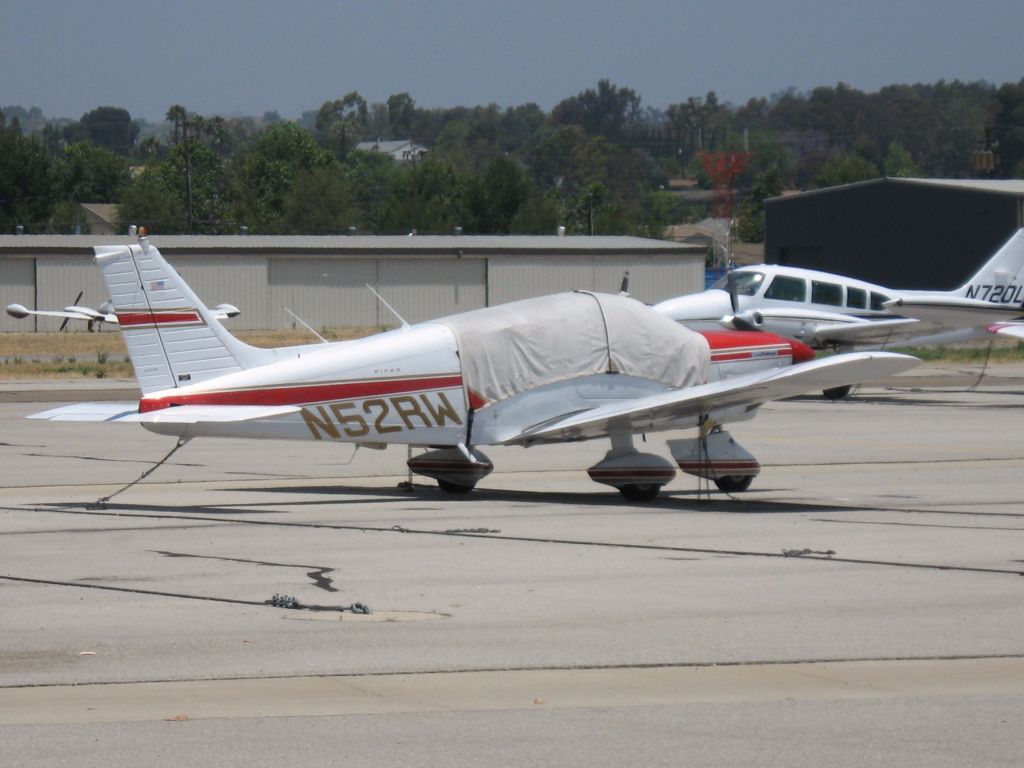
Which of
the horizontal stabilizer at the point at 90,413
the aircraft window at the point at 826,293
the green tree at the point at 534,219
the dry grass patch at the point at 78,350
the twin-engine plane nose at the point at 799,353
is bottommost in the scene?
the dry grass patch at the point at 78,350

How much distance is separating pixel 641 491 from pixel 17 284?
50154 millimetres

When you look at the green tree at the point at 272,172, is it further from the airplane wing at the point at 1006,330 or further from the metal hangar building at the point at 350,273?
the airplane wing at the point at 1006,330

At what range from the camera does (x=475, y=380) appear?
14.8m

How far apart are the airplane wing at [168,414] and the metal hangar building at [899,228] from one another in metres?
51.6

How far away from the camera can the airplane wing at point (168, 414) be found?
43.7ft

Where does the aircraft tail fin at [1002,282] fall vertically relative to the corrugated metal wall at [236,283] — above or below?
above

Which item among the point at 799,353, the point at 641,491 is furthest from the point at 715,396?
the point at 799,353

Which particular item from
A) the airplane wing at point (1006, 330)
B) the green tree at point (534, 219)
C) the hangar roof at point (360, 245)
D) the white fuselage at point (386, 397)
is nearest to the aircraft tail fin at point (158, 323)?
the white fuselage at point (386, 397)

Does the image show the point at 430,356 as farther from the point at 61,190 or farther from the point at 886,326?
the point at 61,190

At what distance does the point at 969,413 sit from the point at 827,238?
144 feet

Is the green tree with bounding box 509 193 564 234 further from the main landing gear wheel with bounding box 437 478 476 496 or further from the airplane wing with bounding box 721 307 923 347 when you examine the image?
the main landing gear wheel with bounding box 437 478 476 496

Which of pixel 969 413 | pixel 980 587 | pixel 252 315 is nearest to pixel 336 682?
pixel 980 587

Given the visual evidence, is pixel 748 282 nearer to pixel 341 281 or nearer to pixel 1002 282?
pixel 1002 282

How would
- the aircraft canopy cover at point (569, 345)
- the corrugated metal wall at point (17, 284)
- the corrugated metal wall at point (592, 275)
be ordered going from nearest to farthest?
the aircraft canopy cover at point (569, 345)
the corrugated metal wall at point (17, 284)
the corrugated metal wall at point (592, 275)
